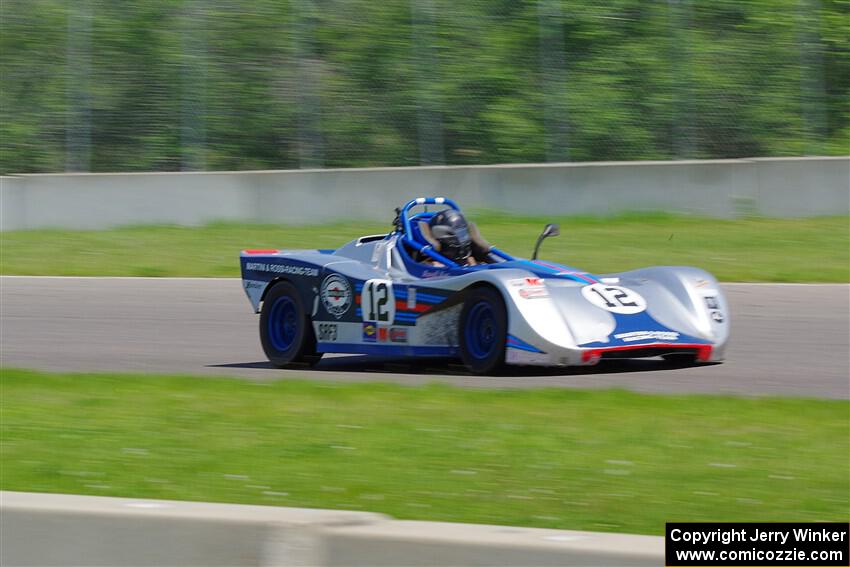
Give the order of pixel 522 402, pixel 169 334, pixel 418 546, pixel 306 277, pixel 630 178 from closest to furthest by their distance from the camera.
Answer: pixel 418 546 < pixel 522 402 < pixel 306 277 < pixel 169 334 < pixel 630 178

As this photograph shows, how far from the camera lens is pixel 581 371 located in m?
9.79

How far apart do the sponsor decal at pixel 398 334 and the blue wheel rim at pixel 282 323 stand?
1.24 meters

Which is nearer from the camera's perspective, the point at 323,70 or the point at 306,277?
the point at 306,277

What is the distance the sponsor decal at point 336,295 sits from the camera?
10.6 metres

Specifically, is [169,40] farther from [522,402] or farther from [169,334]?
[522,402]

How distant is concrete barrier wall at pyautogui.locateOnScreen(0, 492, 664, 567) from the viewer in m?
3.84

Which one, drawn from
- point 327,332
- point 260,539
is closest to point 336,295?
point 327,332

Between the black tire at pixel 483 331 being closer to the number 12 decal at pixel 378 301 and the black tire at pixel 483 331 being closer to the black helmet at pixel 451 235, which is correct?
the number 12 decal at pixel 378 301

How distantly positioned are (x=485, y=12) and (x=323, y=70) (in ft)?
8.94

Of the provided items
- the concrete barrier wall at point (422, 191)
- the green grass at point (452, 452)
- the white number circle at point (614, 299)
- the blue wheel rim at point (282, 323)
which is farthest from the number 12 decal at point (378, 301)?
the concrete barrier wall at point (422, 191)

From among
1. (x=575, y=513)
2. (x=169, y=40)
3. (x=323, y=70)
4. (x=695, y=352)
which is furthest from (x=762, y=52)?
(x=575, y=513)

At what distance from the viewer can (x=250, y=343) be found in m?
12.3

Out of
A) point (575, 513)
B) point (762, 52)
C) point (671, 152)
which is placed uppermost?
point (762, 52)

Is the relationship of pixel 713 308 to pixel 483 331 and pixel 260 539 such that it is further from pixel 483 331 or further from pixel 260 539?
pixel 260 539
